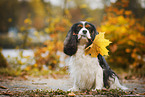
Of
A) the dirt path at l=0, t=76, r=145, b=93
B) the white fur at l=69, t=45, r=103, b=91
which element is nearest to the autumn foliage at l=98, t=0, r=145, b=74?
the dirt path at l=0, t=76, r=145, b=93

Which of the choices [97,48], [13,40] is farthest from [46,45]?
[97,48]

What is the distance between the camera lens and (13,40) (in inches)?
294

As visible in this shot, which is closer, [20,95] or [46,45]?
[20,95]

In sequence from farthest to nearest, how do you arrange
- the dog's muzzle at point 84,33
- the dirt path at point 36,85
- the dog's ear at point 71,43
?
the dirt path at point 36,85 < the dog's ear at point 71,43 < the dog's muzzle at point 84,33

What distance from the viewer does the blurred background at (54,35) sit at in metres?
6.66

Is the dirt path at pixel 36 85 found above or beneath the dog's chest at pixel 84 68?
beneath

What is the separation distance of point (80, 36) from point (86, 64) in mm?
560

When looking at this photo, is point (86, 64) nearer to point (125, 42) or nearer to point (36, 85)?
point (36, 85)

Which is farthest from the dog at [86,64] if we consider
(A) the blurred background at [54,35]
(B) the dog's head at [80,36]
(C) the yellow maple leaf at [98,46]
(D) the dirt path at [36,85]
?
(A) the blurred background at [54,35]

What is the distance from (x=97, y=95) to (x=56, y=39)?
177 inches

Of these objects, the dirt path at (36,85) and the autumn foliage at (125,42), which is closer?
the dirt path at (36,85)

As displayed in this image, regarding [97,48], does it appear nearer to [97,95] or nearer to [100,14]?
[97,95]

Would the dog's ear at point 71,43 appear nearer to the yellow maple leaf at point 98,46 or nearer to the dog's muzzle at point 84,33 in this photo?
the dog's muzzle at point 84,33

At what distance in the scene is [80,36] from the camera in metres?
3.52
